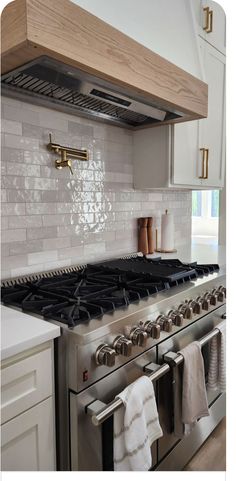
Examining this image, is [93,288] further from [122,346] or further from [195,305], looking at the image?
[195,305]

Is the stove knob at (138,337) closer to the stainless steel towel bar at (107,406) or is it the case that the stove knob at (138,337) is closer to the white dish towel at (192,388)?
the stainless steel towel bar at (107,406)

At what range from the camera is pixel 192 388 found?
3.99 feet

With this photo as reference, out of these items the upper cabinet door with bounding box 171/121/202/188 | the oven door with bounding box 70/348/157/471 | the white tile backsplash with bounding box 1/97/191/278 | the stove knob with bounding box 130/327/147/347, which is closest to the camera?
the oven door with bounding box 70/348/157/471

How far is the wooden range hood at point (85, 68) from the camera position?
875mm

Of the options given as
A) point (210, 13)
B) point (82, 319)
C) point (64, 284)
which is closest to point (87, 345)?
point (82, 319)

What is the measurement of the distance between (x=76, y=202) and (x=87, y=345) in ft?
2.89

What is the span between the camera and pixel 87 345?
0.86m

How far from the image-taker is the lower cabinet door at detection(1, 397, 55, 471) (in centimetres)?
77

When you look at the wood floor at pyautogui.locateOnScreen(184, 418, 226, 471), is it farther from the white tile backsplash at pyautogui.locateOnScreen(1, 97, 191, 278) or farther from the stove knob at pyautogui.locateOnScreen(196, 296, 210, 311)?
the white tile backsplash at pyautogui.locateOnScreen(1, 97, 191, 278)

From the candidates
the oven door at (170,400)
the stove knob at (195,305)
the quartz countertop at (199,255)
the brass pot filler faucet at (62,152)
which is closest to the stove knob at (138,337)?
the oven door at (170,400)

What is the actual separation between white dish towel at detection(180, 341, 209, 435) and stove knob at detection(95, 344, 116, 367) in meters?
0.41

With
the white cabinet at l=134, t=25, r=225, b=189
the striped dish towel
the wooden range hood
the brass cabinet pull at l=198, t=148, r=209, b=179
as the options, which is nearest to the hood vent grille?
the wooden range hood

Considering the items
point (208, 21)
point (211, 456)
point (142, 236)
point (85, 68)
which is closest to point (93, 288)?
point (85, 68)

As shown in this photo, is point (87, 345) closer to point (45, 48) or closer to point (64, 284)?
point (64, 284)
